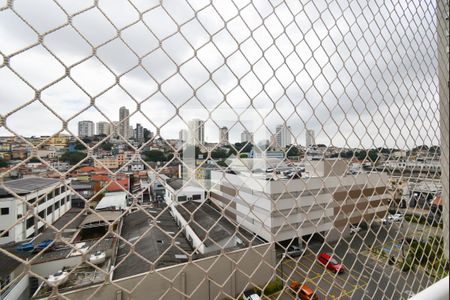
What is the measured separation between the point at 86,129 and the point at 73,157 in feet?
0.14

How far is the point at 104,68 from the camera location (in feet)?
1.00

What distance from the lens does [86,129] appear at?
31cm

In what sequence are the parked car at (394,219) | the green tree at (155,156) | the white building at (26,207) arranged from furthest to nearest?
the parked car at (394,219) < the green tree at (155,156) < the white building at (26,207)

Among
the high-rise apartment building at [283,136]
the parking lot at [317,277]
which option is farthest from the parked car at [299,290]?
the high-rise apartment building at [283,136]

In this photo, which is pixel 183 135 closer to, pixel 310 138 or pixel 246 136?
pixel 246 136

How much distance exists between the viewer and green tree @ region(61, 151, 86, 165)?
0.29 metres

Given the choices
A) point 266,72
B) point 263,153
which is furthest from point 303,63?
point 263,153

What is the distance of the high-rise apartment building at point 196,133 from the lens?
41 cm

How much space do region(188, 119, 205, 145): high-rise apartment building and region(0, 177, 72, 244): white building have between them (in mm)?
199

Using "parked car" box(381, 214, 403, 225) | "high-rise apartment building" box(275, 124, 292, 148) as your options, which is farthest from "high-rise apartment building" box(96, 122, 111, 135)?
"parked car" box(381, 214, 403, 225)

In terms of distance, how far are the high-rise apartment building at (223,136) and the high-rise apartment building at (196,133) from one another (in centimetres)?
3

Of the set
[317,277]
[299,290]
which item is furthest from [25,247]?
[317,277]

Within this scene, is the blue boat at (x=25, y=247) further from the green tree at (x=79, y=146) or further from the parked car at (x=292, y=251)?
the parked car at (x=292, y=251)

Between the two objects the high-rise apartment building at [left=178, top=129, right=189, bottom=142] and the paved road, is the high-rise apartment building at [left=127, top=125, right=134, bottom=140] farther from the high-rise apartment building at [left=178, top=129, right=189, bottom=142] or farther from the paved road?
the paved road
